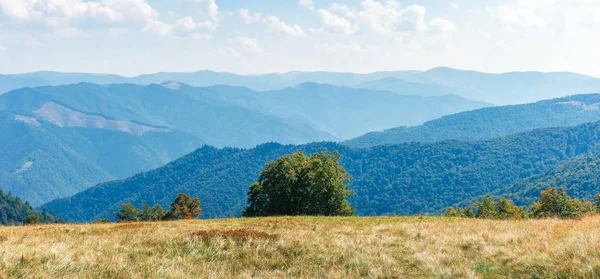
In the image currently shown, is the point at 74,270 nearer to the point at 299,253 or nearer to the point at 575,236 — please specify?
the point at 299,253

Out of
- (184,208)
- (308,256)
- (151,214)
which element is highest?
(308,256)

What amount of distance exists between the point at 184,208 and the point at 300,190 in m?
29.0

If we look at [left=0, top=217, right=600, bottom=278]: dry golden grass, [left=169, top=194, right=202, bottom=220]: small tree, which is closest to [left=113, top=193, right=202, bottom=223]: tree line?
[left=169, top=194, right=202, bottom=220]: small tree

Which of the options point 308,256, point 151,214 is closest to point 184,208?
point 151,214

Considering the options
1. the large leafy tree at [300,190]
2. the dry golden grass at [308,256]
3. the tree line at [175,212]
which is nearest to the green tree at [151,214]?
the tree line at [175,212]

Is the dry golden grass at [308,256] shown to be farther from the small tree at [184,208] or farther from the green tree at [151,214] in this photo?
the green tree at [151,214]

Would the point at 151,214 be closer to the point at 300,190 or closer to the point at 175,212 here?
the point at 175,212

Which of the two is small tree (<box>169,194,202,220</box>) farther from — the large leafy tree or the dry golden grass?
the dry golden grass

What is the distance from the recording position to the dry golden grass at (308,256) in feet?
31.2

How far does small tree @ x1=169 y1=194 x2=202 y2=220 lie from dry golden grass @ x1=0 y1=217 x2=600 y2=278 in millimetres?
61166

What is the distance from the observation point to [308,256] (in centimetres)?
1213

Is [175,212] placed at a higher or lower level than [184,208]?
lower

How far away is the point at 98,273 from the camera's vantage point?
9.07m

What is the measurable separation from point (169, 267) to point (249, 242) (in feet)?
12.3
